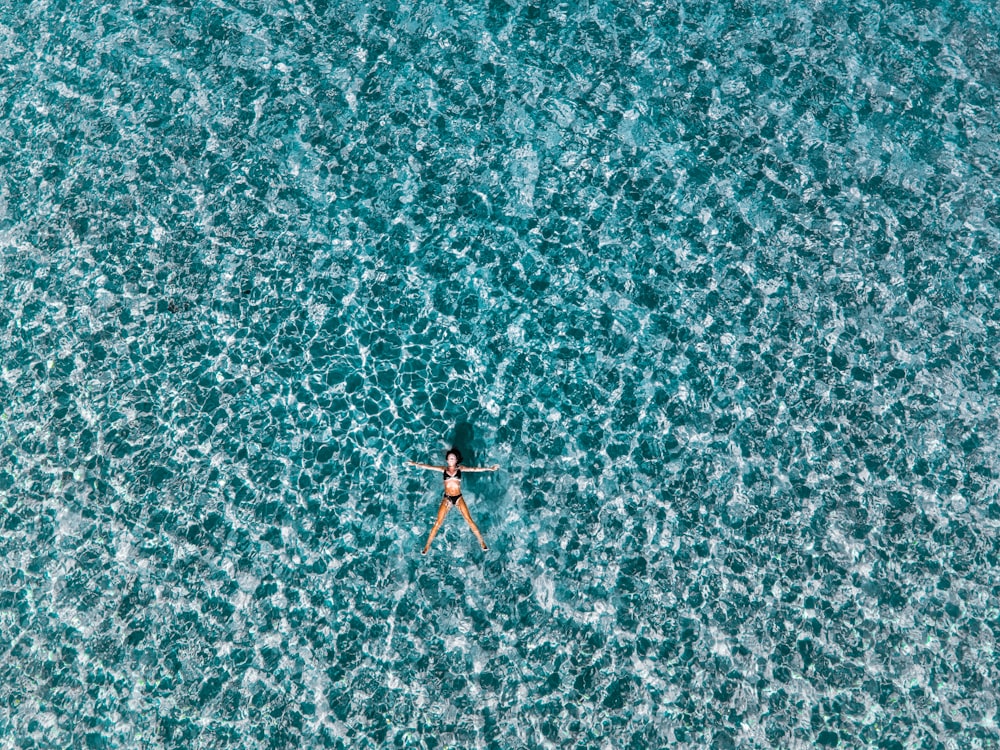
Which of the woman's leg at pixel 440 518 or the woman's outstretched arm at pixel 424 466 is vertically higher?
the woman's outstretched arm at pixel 424 466

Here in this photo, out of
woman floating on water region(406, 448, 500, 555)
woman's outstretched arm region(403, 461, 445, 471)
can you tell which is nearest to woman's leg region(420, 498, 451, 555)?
woman floating on water region(406, 448, 500, 555)

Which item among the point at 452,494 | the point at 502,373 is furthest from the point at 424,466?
the point at 502,373

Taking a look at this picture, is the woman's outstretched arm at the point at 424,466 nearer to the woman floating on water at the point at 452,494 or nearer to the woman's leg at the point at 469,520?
the woman floating on water at the point at 452,494

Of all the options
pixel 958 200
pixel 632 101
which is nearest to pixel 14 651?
pixel 632 101

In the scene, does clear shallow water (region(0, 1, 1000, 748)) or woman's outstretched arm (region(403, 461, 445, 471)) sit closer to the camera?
clear shallow water (region(0, 1, 1000, 748))

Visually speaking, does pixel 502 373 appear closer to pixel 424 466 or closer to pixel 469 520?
pixel 424 466

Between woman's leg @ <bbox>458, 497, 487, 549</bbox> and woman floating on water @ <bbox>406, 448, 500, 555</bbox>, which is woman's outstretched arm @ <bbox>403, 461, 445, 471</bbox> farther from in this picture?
woman's leg @ <bbox>458, 497, 487, 549</bbox>

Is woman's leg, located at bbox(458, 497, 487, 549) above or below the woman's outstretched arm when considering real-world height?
below

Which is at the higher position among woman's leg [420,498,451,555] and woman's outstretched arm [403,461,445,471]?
woman's outstretched arm [403,461,445,471]

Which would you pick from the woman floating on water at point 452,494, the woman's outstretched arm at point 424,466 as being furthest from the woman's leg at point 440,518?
the woman's outstretched arm at point 424,466
